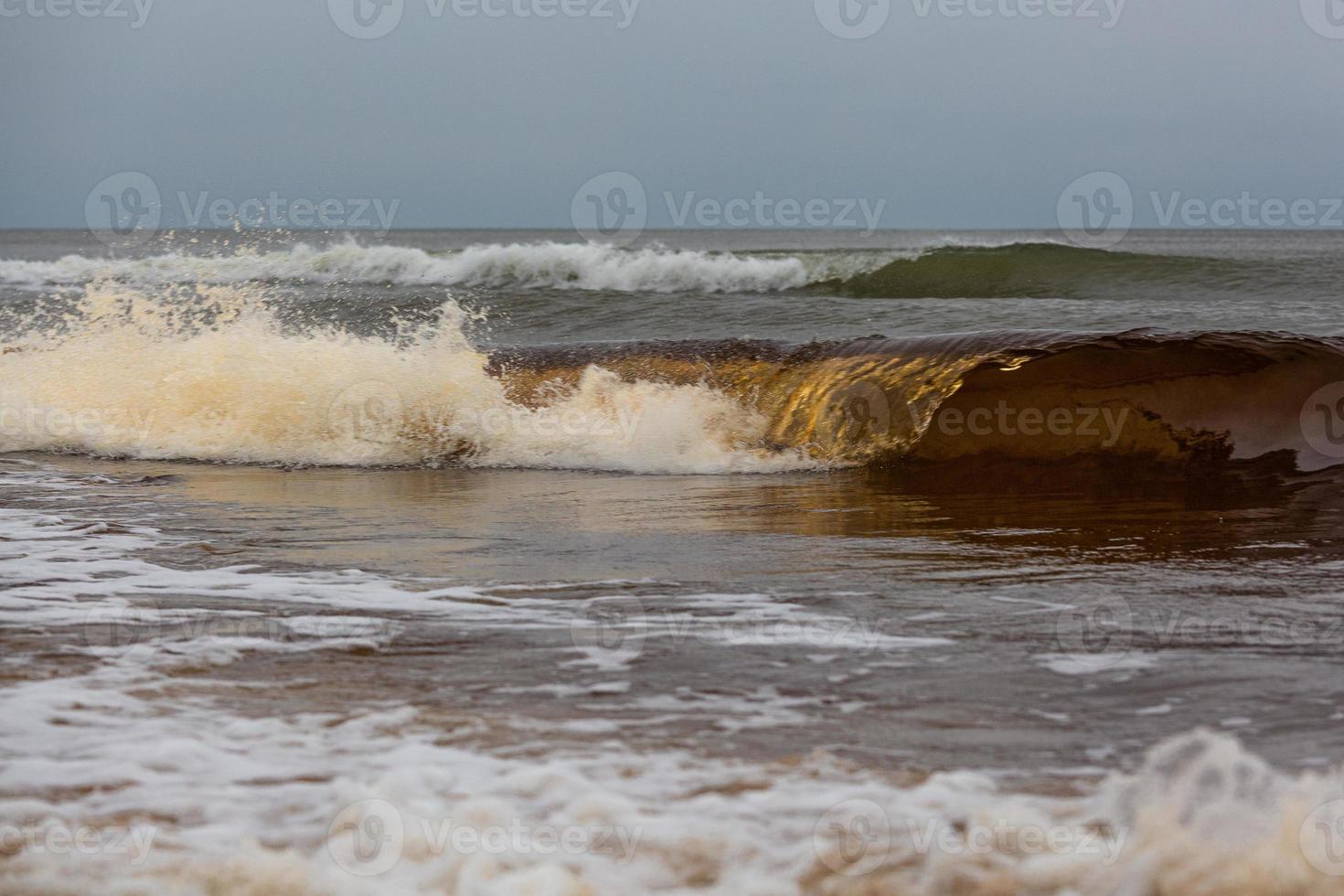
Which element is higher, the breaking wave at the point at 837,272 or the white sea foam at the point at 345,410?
the breaking wave at the point at 837,272

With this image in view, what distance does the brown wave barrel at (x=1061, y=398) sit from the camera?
5535 mm

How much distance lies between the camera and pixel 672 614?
9.82 ft
